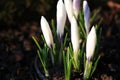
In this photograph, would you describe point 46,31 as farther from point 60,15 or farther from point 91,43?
point 91,43

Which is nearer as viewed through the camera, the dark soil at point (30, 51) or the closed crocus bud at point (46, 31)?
the closed crocus bud at point (46, 31)

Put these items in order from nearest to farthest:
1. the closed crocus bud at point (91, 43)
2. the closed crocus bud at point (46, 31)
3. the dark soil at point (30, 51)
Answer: the closed crocus bud at point (91, 43)
the closed crocus bud at point (46, 31)
the dark soil at point (30, 51)

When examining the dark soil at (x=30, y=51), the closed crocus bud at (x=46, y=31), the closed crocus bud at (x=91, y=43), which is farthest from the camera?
the dark soil at (x=30, y=51)

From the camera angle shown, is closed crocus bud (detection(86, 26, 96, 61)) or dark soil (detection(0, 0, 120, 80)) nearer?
closed crocus bud (detection(86, 26, 96, 61))

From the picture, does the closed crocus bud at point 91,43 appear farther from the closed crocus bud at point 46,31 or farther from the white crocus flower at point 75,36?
the closed crocus bud at point 46,31

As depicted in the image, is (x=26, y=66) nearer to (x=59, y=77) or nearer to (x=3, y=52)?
(x=3, y=52)

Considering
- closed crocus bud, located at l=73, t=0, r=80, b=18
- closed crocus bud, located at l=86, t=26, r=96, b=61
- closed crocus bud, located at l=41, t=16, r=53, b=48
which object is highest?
closed crocus bud, located at l=73, t=0, r=80, b=18

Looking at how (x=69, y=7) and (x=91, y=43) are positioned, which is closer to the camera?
(x=91, y=43)

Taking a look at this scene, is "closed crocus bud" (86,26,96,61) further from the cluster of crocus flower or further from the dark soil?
the dark soil

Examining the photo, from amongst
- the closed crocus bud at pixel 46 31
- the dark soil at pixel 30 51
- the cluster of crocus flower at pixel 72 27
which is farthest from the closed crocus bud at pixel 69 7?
the dark soil at pixel 30 51

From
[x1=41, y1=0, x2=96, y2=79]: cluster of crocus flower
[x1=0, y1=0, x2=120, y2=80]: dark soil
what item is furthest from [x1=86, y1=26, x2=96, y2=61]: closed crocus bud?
[x1=0, y1=0, x2=120, y2=80]: dark soil

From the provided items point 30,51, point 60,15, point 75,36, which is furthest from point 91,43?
point 30,51
